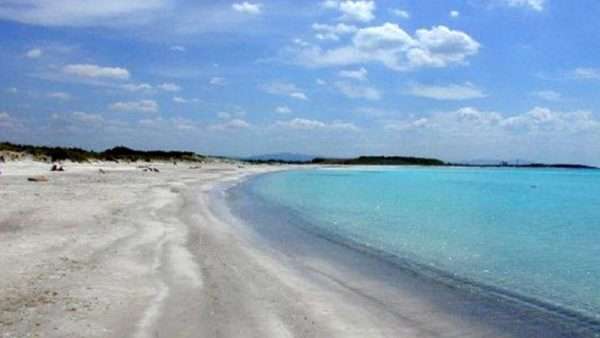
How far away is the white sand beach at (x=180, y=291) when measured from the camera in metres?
7.19

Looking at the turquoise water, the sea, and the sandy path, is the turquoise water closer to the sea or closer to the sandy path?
the sea

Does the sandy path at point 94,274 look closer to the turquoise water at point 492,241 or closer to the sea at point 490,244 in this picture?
the sea at point 490,244

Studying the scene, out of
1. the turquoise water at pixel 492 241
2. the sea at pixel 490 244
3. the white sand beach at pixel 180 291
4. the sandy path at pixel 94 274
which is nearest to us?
the sandy path at pixel 94 274

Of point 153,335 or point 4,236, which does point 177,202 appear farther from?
point 153,335

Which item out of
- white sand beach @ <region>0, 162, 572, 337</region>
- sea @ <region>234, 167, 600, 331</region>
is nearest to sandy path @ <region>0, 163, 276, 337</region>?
white sand beach @ <region>0, 162, 572, 337</region>

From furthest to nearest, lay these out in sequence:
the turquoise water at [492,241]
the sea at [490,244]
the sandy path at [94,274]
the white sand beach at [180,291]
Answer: the turquoise water at [492,241] < the sea at [490,244] < the white sand beach at [180,291] < the sandy path at [94,274]

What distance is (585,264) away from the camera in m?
13.7

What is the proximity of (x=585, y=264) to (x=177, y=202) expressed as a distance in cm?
1789

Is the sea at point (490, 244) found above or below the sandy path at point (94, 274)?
below

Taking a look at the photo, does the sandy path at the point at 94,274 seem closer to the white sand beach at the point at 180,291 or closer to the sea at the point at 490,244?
the white sand beach at the point at 180,291

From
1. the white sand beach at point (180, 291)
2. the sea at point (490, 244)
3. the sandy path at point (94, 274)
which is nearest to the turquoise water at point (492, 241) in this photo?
the sea at point (490, 244)

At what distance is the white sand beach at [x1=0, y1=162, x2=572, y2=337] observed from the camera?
7.19 meters

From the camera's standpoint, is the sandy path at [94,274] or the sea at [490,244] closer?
the sandy path at [94,274]

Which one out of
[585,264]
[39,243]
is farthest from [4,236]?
[585,264]
